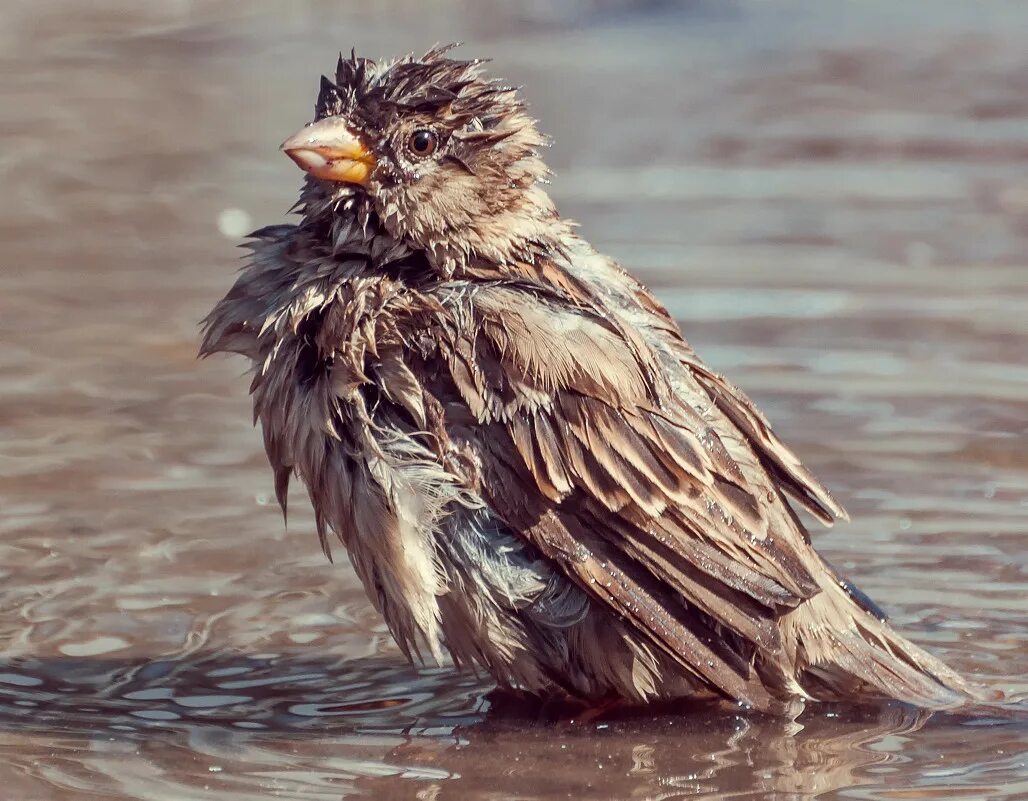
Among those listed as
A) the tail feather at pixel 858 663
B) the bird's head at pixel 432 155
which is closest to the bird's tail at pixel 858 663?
the tail feather at pixel 858 663

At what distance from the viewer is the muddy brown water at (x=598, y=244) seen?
479 centimetres

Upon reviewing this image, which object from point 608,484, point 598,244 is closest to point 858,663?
point 608,484

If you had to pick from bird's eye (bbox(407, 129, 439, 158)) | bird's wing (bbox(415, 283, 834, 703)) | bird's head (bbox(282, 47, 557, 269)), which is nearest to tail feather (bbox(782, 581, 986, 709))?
bird's wing (bbox(415, 283, 834, 703))

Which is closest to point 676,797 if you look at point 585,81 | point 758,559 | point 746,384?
point 758,559

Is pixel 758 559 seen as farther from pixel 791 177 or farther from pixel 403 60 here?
pixel 791 177

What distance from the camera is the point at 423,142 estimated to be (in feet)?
17.0

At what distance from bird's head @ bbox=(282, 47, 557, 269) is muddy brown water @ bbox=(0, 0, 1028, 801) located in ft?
3.93

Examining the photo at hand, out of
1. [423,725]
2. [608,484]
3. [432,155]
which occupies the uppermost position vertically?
[432,155]

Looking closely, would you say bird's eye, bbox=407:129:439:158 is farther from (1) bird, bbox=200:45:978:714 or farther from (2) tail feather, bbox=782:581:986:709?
(2) tail feather, bbox=782:581:986:709

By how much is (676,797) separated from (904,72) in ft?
31.7

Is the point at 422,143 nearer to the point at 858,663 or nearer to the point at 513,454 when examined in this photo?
the point at 513,454

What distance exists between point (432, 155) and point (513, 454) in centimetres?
86

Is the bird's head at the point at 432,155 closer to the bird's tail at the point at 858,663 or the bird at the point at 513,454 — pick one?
the bird at the point at 513,454

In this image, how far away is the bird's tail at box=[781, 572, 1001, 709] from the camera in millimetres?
5016
